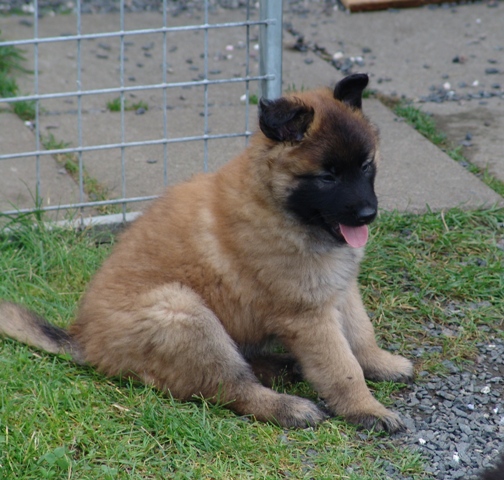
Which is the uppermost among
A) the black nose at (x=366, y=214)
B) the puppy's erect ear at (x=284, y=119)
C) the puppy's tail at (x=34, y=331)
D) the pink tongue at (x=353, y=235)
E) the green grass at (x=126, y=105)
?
the puppy's erect ear at (x=284, y=119)

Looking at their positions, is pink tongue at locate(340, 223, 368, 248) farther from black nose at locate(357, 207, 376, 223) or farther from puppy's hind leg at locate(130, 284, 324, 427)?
puppy's hind leg at locate(130, 284, 324, 427)

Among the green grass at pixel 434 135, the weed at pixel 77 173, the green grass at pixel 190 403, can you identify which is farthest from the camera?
the green grass at pixel 434 135

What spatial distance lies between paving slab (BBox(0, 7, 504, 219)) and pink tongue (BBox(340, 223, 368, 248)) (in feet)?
5.34

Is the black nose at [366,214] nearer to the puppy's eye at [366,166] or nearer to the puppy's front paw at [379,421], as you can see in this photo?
the puppy's eye at [366,166]

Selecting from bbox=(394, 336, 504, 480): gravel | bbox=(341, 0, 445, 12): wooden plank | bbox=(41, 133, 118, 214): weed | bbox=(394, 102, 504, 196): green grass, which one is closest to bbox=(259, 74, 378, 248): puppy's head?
bbox=(394, 336, 504, 480): gravel

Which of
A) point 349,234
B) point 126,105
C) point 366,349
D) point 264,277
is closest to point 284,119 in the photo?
point 349,234

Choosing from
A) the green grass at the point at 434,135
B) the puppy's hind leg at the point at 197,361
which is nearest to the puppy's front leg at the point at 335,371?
the puppy's hind leg at the point at 197,361

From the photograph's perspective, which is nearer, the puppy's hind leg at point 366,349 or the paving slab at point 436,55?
the puppy's hind leg at point 366,349

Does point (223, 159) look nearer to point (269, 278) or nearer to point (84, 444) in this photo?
point (269, 278)

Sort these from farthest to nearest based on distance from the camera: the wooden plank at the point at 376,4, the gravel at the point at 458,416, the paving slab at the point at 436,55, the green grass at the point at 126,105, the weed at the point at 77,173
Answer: the wooden plank at the point at 376,4 < the green grass at the point at 126,105 < the paving slab at the point at 436,55 < the weed at the point at 77,173 < the gravel at the point at 458,416

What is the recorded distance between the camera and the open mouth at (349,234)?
11.8 ft

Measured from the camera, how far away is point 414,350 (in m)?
4.18

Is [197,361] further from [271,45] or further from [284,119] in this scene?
[271,45]

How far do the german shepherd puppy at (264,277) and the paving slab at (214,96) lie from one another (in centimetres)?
139
